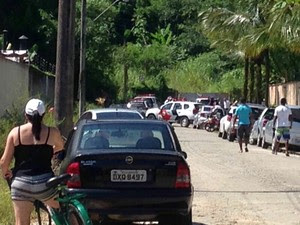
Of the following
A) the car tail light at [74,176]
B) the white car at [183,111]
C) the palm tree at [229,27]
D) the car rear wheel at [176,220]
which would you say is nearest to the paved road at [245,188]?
the car rear wheel at [176,220]

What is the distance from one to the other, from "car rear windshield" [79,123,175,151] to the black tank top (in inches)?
97.5

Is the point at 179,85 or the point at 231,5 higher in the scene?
the point at 231,5

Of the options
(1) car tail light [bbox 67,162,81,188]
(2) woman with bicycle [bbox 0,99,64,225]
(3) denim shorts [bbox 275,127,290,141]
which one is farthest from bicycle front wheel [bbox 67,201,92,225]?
(3) denim shorts [bbox 275,127,290,141]

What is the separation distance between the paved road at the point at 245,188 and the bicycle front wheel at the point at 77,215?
433 centimetres

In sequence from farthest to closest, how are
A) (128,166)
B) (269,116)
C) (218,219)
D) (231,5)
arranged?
1. (231,5)
2. (269,116)
3. (218,219)
4. (128,166)

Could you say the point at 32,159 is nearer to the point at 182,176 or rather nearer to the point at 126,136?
the point at 182,176

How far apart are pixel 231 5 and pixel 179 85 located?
1575 centimetres

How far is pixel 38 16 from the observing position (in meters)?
50.3

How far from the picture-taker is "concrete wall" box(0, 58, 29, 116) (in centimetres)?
2561

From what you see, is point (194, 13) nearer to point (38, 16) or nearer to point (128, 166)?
point (38, 16)

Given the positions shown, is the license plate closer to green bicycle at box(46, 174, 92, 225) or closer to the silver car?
green bicycle at box(46, 174, 92, 225)

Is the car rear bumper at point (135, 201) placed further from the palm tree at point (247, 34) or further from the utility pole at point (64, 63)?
the palm tree at point (247, 34)

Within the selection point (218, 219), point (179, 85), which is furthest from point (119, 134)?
point (179, 85)

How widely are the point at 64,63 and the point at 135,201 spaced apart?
7213 millimetres
